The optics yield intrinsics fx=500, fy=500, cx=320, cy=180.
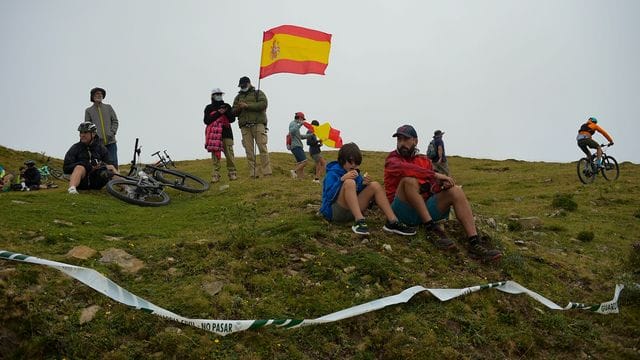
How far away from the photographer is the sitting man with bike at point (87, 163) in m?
11.0

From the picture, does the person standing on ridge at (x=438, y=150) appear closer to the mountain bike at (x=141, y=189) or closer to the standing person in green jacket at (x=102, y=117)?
the mountain bike at (x=141, y=189)

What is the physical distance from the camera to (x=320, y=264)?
21.1ft

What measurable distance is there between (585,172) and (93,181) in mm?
16451

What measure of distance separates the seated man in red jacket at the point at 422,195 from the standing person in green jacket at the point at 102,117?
8.11 meters

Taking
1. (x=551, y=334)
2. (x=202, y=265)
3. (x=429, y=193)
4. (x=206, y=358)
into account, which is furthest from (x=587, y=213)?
(x=206, y=358)

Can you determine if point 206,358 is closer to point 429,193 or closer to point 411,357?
point 411,357

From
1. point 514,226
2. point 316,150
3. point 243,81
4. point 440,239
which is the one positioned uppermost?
point 243,81

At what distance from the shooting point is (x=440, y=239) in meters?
7.29

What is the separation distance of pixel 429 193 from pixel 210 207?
4615mm

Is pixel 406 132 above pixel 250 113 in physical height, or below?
below

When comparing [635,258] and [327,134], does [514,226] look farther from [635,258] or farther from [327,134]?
[327,134]

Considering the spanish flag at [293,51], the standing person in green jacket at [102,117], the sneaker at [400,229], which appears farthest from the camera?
the spanish flag at [293,51]

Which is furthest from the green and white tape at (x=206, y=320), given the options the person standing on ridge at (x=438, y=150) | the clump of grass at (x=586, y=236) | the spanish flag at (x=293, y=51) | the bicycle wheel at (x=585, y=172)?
the bicycle wheel at (x=585, y=172)

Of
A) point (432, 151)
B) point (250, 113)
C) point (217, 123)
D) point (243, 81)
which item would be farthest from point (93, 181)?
point (432, 151)
